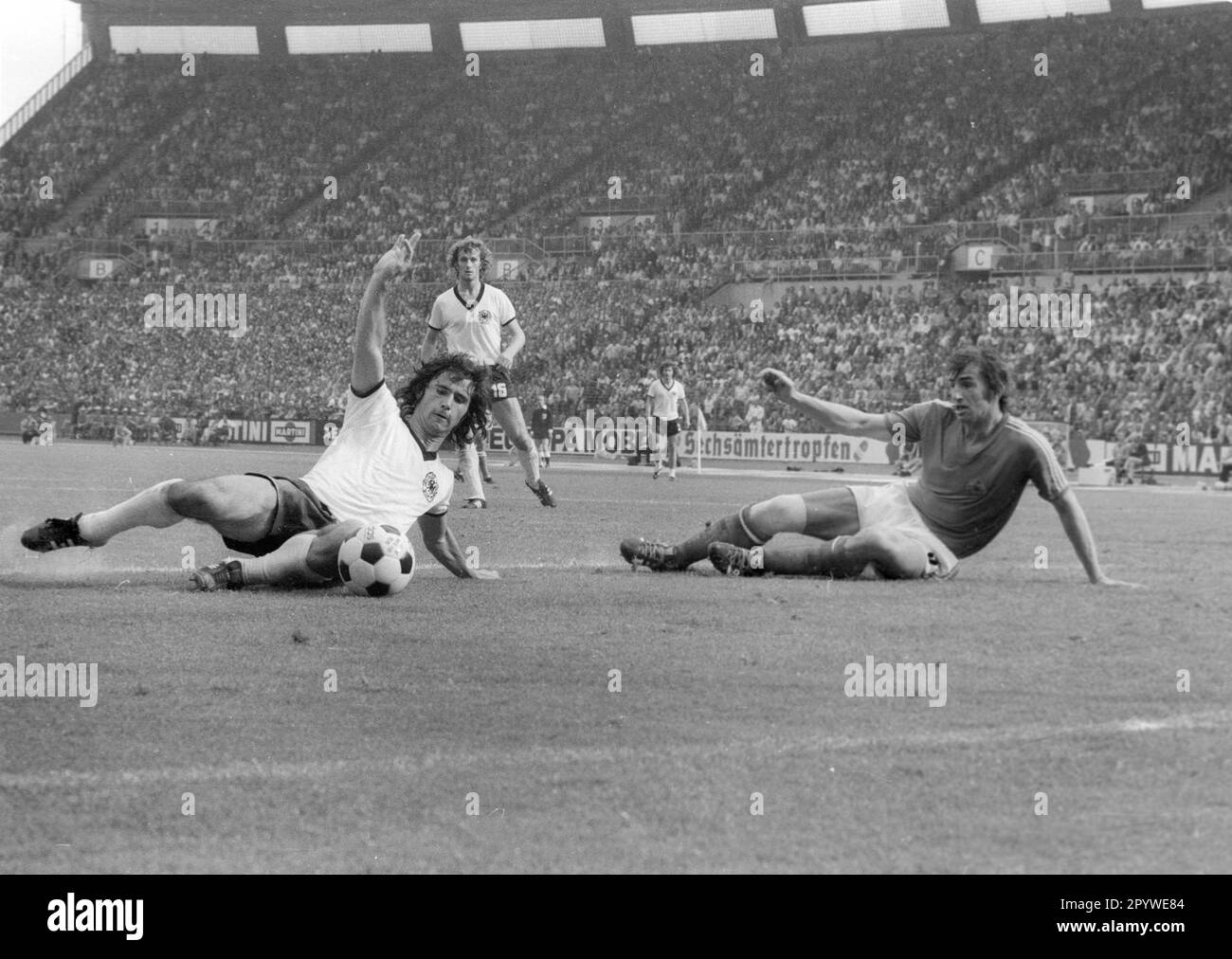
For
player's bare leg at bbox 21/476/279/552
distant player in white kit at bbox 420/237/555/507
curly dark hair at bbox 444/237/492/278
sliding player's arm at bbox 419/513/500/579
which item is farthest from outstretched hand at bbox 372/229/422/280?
distant player in white kit at bbox 420/237/555/507

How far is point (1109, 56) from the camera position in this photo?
42.1m

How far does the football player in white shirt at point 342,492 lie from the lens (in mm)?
7191

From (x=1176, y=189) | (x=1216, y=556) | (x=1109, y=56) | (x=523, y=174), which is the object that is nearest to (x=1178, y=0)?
(x=1109, y=56)

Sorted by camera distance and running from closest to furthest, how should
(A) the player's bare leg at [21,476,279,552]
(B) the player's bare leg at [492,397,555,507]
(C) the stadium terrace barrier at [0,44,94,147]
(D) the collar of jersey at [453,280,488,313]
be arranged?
1. (A) the player's bare leg at [21,476,279,552]
2. (B) the player's bare leg at [492,397,555,507]
3. (D) the collar of jersey at [453,280,488,313]
4. (C) the stadium terrace barrier at [0,44,94,147]

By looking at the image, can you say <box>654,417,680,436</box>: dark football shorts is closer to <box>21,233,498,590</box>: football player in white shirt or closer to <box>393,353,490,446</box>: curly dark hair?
<box>393,353,490,446</box>: curly dark hair

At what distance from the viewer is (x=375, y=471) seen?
25.4 feet

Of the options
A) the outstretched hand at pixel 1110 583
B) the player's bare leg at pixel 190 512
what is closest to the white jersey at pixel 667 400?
the outstretched hand at pixel 1110 583

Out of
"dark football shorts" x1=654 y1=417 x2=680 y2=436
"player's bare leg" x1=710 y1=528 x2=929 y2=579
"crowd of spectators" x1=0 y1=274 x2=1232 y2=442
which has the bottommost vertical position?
"player's bare leg" x1=710 y1=528 x2=929 y2=579

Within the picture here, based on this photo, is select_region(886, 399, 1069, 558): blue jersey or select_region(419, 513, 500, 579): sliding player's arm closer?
select_region(886, 399, 1069, 558): blue jersey

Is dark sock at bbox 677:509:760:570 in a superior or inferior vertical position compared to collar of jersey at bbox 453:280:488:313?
inferior

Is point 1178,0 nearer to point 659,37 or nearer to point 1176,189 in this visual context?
point 1176,189

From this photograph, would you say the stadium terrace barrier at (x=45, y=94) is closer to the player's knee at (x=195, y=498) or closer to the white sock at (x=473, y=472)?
the white sock at (x=473, y=472)

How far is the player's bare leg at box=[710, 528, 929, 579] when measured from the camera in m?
8.34

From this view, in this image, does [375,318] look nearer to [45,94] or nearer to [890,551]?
[890,551]
